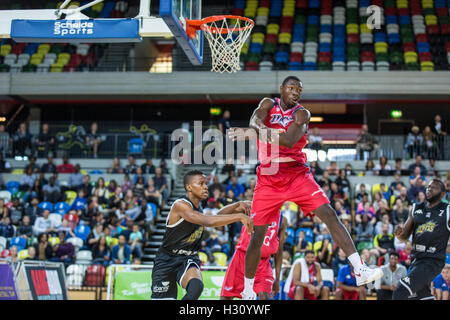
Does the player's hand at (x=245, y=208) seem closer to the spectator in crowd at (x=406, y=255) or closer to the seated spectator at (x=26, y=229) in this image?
the spectator in crowd at (x=406, y=255)

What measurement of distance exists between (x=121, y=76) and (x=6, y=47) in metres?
6.15

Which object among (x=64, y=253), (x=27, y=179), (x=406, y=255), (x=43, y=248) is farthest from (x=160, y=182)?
(x=406, y=255)

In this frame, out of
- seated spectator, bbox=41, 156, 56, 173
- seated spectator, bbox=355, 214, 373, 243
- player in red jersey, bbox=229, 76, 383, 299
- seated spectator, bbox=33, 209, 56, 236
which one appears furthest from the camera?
seated spectator, bbox=41, 156, 56, 173

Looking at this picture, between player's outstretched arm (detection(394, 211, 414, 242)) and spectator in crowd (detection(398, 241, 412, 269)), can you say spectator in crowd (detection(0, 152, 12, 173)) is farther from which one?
player's outstretched arm (detection(394, 211, 414, 242))

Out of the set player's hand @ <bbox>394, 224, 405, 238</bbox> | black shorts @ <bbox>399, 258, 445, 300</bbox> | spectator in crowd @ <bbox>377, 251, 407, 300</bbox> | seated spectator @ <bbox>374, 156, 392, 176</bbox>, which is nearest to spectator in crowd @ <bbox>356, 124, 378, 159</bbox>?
seated spectator @ <bbox>374, 156, 392, 176</bbox>

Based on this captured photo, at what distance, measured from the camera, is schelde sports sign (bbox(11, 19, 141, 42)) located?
947 cm

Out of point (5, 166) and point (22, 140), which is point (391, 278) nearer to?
point (5, 166)

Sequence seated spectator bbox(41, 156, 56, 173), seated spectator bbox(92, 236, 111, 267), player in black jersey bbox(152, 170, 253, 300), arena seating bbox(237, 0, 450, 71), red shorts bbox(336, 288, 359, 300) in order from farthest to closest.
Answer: arena seating bbox(237, 0, 450, 71), seated spectator bbox(41, 156, 56, 173), seated spectator bbox(92, 236, 111, 267), red shorts bbox(336, 288, 359, 300), player in black jersey bbox(152, 170, 253, 300)

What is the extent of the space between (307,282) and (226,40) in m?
5.25

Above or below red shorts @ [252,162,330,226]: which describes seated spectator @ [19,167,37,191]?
above

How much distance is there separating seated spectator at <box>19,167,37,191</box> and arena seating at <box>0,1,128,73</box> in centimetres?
496

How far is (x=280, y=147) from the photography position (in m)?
6.41

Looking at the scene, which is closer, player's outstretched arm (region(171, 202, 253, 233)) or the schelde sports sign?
player's outstretched arm (region(171, 202, 253, 233))

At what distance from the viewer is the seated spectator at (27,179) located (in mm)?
19594
